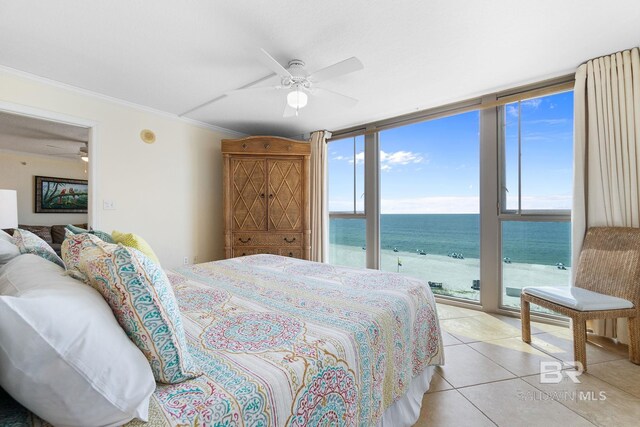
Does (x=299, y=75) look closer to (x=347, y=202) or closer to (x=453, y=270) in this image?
(x=347, y=202)

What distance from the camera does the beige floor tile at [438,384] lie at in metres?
1.78

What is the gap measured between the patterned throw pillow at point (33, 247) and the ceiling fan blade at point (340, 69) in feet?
6.36

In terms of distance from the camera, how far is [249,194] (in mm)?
4086

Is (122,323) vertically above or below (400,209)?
below

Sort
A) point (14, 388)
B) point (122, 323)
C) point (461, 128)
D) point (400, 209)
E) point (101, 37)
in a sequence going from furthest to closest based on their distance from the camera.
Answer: point (400, 209) → point (461, 128) → point (101, 37) → point (122, 323) → point (14, 388)

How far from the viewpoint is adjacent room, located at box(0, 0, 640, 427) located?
785mm

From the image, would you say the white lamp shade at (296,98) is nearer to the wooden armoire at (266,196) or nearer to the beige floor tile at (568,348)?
the wooden armoire at (266,196)

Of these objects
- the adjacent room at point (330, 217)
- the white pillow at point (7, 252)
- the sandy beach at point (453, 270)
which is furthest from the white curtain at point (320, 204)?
the white pillow at point (7, 252)

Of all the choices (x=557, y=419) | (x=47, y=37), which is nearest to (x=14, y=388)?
(x=557, y=419)

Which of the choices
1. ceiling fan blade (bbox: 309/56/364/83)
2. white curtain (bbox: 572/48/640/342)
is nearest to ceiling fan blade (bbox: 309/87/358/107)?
ceiling fan blade (bbox: 309/56/364/83)

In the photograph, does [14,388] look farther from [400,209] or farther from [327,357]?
[400,209]

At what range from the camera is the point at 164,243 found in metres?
3.74

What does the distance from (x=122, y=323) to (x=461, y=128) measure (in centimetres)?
387

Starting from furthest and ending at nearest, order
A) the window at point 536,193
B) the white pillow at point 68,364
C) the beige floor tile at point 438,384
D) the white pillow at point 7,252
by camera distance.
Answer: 1. the window at point 536,193
2. the beige floor tile at point 438,384
3. the white pillow at point 7,252
4. the white pillow at point 68,364
